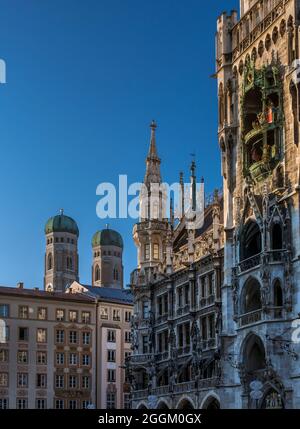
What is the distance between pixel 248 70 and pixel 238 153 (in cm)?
657

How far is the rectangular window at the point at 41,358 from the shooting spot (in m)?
110

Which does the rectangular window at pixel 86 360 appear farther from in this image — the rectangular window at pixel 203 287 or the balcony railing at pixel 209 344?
the balcony railing at pixel 209 344

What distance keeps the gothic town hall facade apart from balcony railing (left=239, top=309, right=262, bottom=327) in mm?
102

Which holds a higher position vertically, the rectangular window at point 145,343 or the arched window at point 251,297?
the arched window at point 251,297

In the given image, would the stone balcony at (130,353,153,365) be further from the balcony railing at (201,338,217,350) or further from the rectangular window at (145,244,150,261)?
the balcony railing at (201,338,217,350)

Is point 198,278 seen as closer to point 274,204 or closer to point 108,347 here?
point 274,204

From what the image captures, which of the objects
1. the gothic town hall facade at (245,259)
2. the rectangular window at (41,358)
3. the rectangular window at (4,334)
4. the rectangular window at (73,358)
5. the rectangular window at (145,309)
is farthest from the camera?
the rectangular window at (73,358)

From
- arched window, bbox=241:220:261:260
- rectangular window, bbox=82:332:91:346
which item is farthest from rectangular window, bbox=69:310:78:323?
Answer: arched window, bbox=241:220:261:260

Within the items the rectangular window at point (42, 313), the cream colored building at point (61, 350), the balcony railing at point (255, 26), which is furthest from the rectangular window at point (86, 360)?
the balcony railing at point (255, 26)

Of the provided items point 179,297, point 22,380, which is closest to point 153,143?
point 179,297

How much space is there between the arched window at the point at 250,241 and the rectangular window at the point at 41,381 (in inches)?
2025

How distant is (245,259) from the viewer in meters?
65.0

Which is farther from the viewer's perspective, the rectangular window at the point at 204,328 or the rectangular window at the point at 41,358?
the rectangular window at the point at 41,358

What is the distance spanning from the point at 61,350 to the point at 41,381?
188 inches
